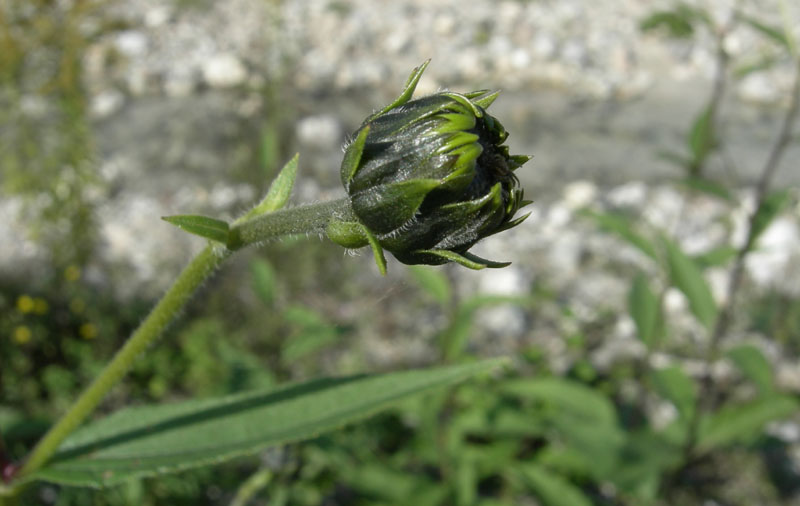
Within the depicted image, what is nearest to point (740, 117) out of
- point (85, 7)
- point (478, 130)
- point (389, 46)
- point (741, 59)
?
point (741, 59)

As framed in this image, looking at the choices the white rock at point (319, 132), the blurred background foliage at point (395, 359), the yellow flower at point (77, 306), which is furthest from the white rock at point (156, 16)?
the yellow flower at point (77, 306)

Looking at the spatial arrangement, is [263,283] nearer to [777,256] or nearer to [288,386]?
[288,386]

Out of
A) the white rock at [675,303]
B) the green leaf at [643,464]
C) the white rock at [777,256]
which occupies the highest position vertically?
the green leaf at [643,464]

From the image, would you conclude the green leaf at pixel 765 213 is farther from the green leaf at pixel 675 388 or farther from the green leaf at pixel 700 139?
the green leaf at pixel 675 388

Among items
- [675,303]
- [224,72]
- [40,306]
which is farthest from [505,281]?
[224,72]

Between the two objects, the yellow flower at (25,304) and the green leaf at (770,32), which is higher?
the green leaf at (770,32)

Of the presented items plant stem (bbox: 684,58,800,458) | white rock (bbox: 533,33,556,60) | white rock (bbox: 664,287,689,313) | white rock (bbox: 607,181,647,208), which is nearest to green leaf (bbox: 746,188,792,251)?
plant stem (bbox: 684,58,800,458)

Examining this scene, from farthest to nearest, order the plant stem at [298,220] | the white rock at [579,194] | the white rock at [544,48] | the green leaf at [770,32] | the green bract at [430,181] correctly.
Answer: the white rock at [544,48] < the white rock at [579,194] < the green leaf at [770,32] < the plant stem at [298,220] < the green bract at [430,181]

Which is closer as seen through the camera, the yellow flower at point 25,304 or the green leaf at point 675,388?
the green leaf at point 675,388

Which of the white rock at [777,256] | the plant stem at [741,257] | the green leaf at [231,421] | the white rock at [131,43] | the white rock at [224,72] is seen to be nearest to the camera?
the green leaf at [231,421]
